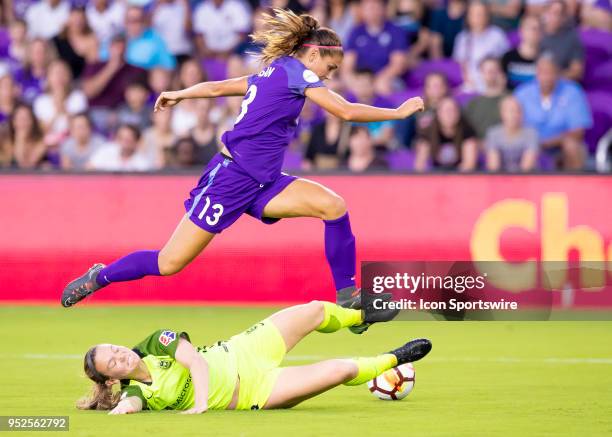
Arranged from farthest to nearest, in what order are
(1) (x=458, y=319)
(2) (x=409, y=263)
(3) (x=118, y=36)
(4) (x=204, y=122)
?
(3) (x=118, y=36) → (4) (x=204, y=122) → (2) (x=409, y=263) → (1) (x=458, y=319)

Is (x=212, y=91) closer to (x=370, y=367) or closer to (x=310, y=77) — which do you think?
(x=310, y=77)

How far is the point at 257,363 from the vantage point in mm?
8172

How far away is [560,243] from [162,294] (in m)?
4.13

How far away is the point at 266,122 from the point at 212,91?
2.03 ft

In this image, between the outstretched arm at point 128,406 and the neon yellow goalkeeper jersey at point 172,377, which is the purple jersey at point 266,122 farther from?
the outstretched arm at point 128,406

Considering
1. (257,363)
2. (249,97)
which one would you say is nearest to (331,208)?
(249,97)

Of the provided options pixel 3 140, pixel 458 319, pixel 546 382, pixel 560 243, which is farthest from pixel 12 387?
pixel 3 140

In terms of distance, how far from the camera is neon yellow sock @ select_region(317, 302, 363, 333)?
868cm

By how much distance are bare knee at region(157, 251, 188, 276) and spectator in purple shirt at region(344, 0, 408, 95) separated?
6780 millimetres

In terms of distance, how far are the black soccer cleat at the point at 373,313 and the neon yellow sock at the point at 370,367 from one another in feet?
2.73

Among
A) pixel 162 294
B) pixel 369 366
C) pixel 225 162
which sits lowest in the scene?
pixel 162 294

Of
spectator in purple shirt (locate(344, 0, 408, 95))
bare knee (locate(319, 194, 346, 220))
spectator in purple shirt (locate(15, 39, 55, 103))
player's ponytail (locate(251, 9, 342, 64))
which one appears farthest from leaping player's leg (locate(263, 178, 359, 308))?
spectator in purple shirt (locate(15, 39, 55, 103))

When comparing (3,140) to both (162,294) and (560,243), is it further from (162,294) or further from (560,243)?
(560,243)

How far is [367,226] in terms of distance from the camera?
14.1 meters
